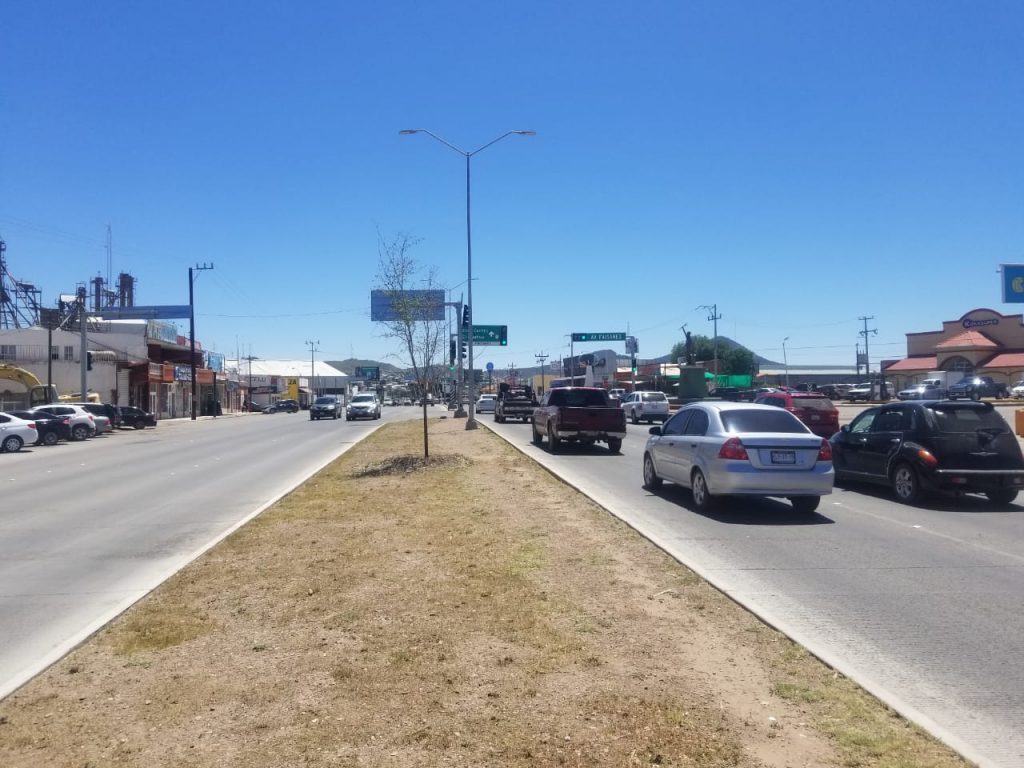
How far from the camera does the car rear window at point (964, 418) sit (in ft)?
44.0

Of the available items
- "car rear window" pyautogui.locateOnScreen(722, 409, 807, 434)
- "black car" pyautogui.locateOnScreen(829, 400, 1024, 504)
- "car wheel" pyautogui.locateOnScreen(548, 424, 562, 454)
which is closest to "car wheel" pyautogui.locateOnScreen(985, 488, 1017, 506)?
"black car" pyautogui.locateOnScreen(829, 400, 1024, 504)

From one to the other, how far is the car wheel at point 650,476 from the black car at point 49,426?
28559 millimetres

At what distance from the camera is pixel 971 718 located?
5.00 m

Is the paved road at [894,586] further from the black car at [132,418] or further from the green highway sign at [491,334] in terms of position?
the green highway sign at [491,334]

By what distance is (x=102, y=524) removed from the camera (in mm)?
13102

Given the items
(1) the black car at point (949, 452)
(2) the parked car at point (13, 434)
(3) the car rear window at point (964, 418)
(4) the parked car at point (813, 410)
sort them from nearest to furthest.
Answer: (1) the black car at point (949, 452), (3) the car rear window at point (964, 418), (4) the parked car at point (813, 410), (2) the parked car at point (13, 434)

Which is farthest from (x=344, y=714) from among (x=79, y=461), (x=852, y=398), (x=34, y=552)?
(x=852, y=398)

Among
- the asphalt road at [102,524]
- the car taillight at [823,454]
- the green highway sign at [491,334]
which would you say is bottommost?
the asphalt road at [102,524]

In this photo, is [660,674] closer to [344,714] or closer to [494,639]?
[494,639]

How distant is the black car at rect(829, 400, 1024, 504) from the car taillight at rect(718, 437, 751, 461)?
3.07 meters

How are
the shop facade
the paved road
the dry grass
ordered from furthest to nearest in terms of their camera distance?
the shop facade < the paved road < the dry grass

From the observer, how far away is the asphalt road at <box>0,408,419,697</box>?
7.42 meters

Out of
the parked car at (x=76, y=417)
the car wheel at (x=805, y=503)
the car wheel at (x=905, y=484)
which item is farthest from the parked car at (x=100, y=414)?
the car wheel at (x=905, y=484)

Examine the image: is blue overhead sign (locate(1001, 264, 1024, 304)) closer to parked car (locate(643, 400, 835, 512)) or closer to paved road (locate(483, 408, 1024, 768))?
paved road (locate(483, 408, 1024, 768))
